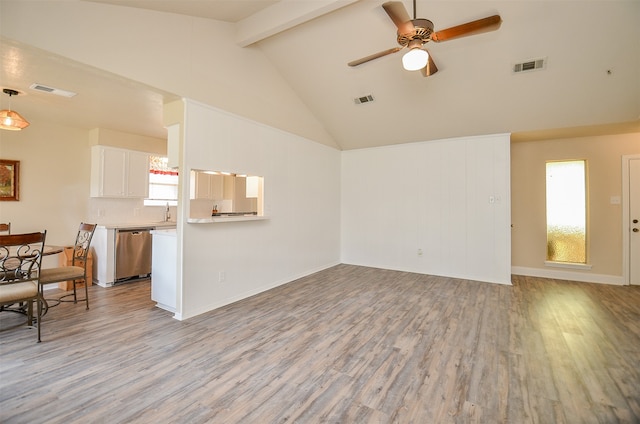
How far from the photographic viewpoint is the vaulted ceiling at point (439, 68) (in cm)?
310

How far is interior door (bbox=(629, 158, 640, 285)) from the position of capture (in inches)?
193

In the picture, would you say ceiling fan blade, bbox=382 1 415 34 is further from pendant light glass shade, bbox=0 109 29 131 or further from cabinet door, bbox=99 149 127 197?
cabinet door, bbox=99 149 127 197

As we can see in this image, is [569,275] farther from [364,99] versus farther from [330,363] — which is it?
[330,363]

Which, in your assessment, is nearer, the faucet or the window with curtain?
the window with curtain

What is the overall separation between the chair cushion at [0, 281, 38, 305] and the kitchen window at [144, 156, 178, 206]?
129 inches

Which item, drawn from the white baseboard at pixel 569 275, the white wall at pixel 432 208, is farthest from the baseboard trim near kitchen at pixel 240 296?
the white baseboard at pixel 569 275

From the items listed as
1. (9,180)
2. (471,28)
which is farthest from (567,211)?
(9,180)

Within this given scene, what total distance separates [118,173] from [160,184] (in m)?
0.88

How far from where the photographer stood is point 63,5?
2.38 metres

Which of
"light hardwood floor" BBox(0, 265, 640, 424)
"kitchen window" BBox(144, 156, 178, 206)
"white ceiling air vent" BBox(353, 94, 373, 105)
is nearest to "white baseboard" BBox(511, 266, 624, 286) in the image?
"light hardwood floor" BBox(0, 265, 640, 424)

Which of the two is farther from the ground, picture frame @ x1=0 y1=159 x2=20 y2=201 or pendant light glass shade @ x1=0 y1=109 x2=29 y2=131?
pendant light glass shade @ x1=0 y1=109 x2=29 y2=131

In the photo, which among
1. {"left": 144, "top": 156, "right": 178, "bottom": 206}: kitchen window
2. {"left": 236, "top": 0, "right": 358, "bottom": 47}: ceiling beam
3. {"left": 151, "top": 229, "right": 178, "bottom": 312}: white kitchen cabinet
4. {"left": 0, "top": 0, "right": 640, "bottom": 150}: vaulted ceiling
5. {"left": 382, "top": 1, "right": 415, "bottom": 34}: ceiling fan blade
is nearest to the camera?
{"left": 382, "top": 1, "right": 415, "bottom": 34}: ceiling fan blade

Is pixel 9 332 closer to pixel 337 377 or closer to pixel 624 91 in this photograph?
pixel 337 377

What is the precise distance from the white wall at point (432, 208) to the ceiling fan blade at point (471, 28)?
10.1 feet
